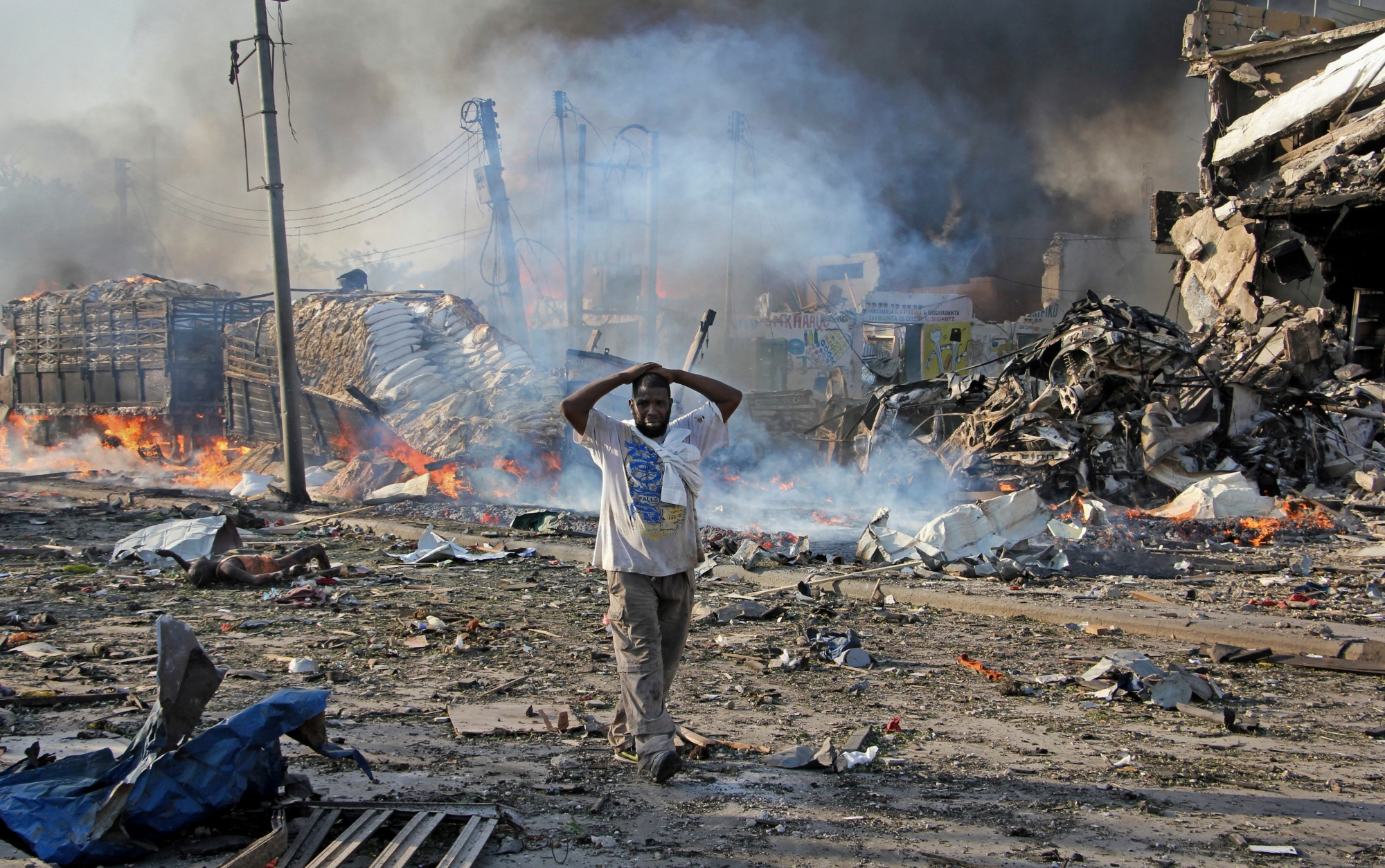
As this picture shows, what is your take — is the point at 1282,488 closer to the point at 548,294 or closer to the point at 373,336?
the point at 373,336

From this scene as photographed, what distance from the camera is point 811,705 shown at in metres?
4.20

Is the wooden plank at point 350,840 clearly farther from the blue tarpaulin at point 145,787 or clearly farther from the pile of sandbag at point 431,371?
the pile of sandbag at point 431,371

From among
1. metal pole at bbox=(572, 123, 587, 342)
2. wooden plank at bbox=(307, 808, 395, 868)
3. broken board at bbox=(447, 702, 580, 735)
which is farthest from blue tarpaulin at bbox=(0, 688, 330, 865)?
metal pole at bbox=(572, 123, 587, 342)

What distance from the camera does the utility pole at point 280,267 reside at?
36.2 feet

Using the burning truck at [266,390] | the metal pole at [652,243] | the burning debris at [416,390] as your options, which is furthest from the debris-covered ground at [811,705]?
the metal pole at [652,243]

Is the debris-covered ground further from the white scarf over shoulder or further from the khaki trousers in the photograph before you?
the white scarf over shoulder

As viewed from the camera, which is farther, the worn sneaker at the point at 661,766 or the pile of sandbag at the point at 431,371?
the pile of sandbag at the point at 431,371

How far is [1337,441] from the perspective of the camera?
1185 cm

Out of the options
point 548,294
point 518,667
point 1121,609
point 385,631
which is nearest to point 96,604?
point 385,631

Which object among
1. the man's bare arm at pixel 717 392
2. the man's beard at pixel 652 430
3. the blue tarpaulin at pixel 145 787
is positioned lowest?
the blue tarpaulin at pixel 145 787

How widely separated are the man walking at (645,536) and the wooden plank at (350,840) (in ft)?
3.12

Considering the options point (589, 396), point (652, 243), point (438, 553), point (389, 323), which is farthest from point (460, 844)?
point (652, 243)

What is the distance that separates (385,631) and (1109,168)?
39571 millimetres

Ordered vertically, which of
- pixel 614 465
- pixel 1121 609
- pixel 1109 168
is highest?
pixel 1109 168
